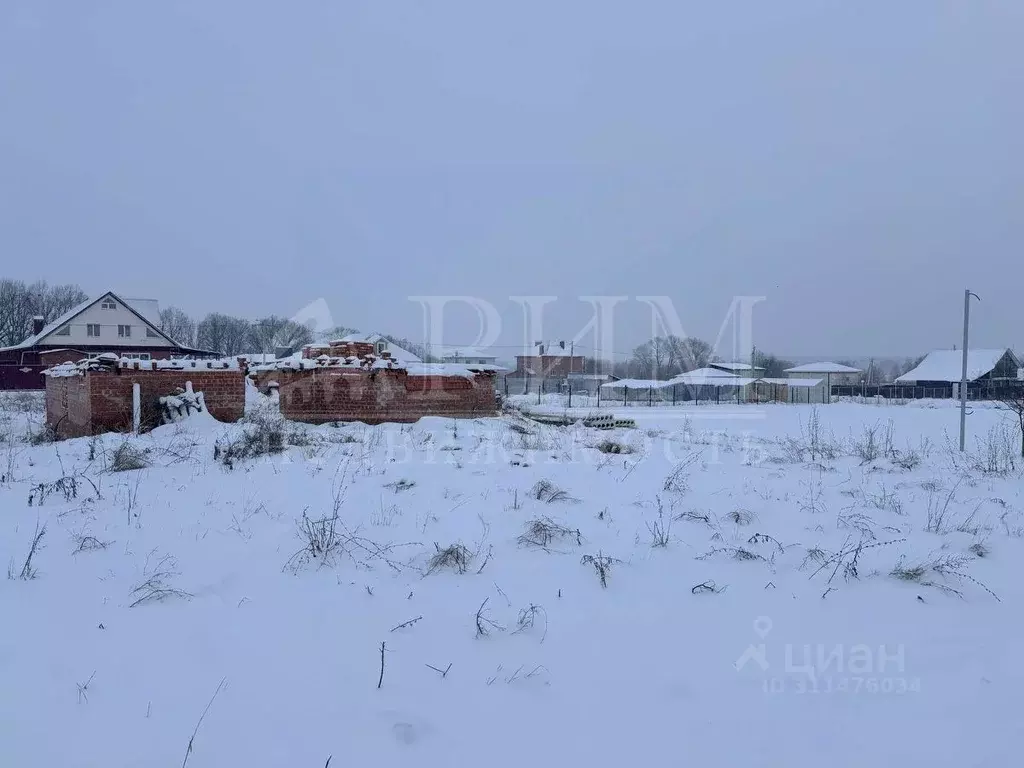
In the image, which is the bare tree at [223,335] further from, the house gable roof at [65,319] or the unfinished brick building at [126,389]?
the unfinished brick building at [126,389]

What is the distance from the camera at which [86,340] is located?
32219 millimetres

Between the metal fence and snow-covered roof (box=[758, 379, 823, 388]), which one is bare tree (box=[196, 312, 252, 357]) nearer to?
the metal fence

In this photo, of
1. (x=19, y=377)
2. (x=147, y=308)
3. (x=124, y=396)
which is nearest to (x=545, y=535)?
(x=124, y=396)

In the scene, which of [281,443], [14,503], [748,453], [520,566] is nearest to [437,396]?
[281,443]

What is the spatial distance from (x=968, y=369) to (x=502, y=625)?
172ft

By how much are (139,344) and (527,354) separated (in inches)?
1041

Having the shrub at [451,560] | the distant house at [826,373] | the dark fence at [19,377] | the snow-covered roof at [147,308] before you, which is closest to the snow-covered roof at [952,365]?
the distant house at [826,373]

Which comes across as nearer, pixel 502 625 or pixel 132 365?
pixel 502 625

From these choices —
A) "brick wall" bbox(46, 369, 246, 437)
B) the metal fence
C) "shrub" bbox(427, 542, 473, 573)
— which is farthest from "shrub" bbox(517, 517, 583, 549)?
the metal fence

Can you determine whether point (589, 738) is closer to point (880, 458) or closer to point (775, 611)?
point (775, 611)

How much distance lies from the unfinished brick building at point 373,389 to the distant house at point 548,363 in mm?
31682

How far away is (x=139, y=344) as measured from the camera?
111 feet

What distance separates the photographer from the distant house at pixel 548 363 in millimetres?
43938

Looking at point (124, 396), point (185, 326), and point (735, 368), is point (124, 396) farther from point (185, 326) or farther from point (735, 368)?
point (185, 326)
